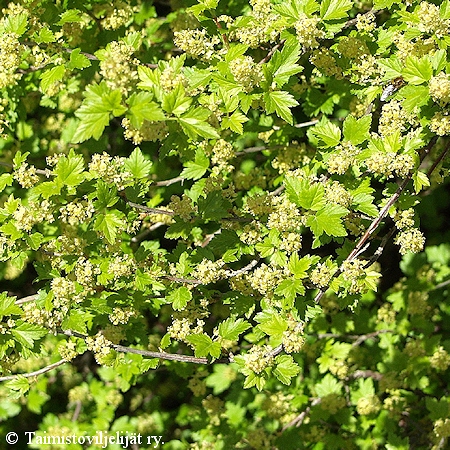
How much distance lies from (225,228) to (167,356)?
3.03ft

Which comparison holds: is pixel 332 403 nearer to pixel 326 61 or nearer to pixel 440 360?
pixel 440 360

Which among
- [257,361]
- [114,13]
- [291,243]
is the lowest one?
[257,361]

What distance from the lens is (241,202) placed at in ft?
15.0

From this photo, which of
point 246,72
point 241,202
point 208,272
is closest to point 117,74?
point 246,72

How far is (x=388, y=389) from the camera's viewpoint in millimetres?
5074

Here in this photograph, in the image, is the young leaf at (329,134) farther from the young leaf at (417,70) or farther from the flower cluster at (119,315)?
the flower cluster at (119,315)

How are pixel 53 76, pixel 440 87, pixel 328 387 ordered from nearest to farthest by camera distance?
pixel 440 87 → pixel 53 76 → pixel 328 387

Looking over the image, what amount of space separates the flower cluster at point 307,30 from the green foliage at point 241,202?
0.01 meters

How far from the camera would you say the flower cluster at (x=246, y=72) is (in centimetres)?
307

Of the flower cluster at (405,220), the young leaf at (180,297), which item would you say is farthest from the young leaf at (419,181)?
the young leaf at (180,297)

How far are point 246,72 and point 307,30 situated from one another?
48 centimetres

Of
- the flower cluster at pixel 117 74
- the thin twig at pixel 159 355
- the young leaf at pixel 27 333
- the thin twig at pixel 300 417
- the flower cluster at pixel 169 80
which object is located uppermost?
the flower cluster at pixel 117 74

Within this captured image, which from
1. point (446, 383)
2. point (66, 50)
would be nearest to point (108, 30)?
point (66, 50)

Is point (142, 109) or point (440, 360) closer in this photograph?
point (142, 109)
